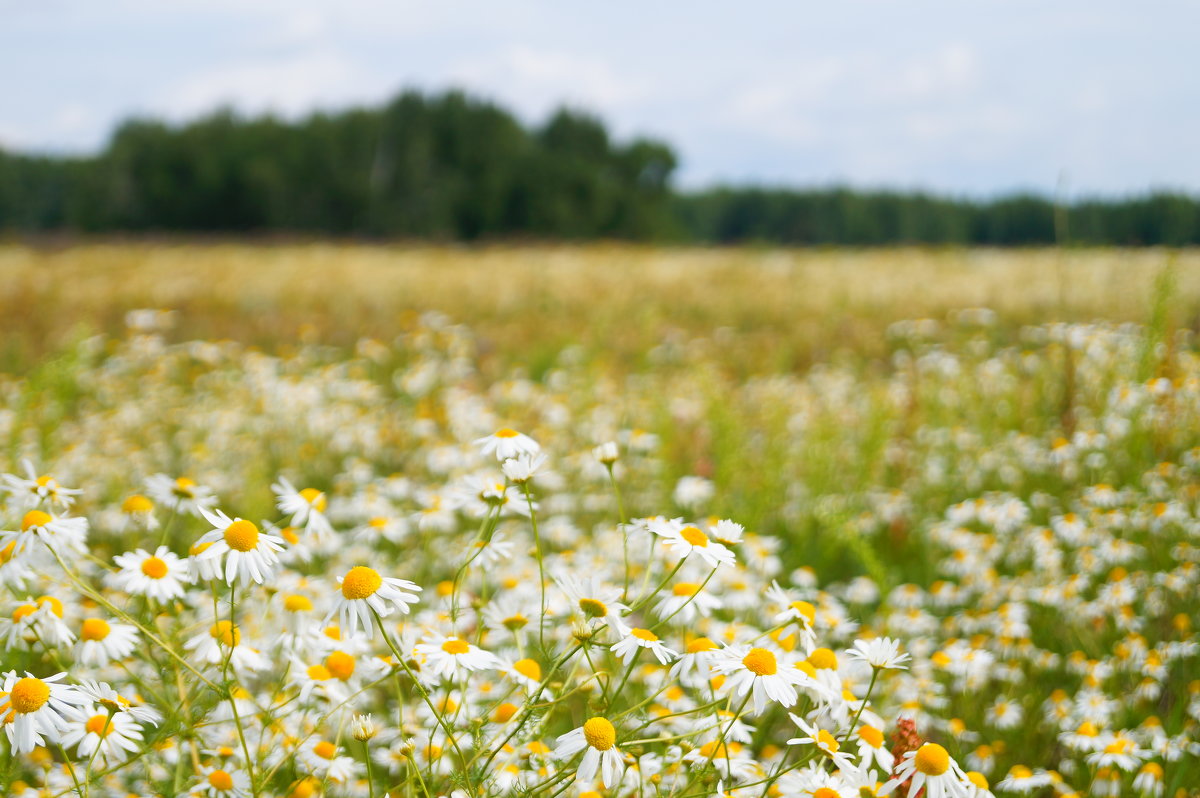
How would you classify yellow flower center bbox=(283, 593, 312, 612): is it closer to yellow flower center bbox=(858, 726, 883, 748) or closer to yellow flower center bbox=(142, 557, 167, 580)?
yellow flower center bbox=(142, 557, 167, 580)

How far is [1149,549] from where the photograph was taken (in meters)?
3.06

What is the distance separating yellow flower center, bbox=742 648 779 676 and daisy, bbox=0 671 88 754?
37.1 inches

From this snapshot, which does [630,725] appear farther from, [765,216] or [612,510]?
[765,216]

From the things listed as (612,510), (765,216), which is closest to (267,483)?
(612,510)

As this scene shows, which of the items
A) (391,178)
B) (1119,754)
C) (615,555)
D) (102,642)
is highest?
(391,178)

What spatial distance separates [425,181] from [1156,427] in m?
32.6

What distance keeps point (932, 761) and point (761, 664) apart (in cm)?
27

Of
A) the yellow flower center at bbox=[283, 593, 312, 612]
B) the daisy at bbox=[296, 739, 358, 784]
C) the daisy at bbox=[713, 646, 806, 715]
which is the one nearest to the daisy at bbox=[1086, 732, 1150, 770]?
the daisy at bbox=[713, 646, 806, 715]

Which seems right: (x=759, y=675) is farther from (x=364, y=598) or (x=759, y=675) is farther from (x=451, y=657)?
(x=364, y=598)

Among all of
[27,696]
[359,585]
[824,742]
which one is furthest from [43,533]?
[824,742]

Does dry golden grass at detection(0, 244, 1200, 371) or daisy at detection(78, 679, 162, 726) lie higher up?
dry golden grass at detection(0, 244, 1200, 371)

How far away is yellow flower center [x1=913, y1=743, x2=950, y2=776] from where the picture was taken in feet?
3.98

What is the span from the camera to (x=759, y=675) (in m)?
1.26

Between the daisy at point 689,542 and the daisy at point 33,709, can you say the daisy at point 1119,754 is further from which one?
the daisy at point 33,709
